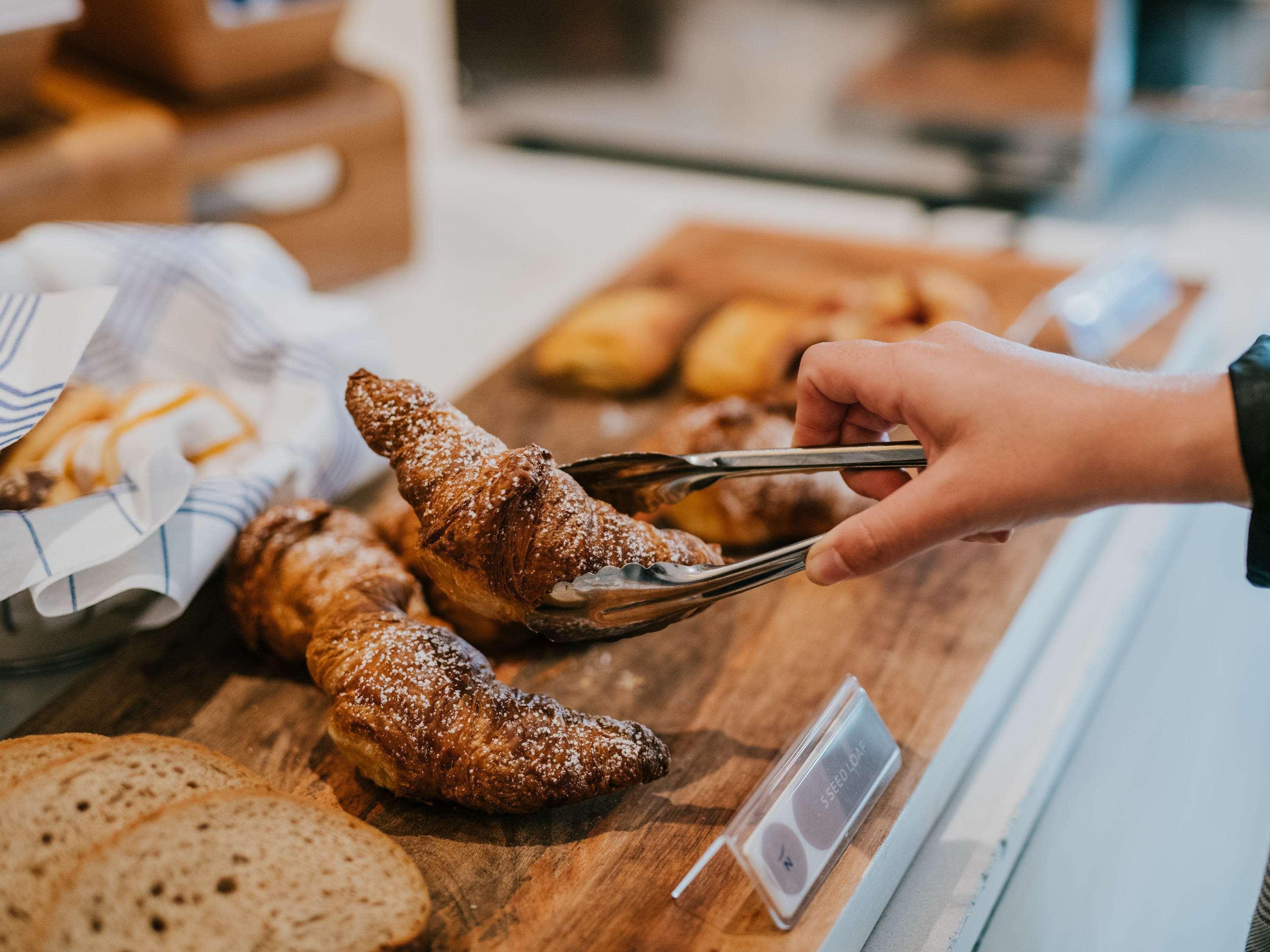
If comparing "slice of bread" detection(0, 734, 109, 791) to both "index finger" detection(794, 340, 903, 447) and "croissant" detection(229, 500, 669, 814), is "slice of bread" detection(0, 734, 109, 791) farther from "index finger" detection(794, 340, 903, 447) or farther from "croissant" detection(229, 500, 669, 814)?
"index finger" detection(794, 340, 903, 447)

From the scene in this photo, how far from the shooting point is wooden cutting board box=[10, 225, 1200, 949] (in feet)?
2.57

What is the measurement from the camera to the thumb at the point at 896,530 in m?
0.73

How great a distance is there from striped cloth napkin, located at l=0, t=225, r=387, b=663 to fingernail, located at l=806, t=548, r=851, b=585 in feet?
1.88

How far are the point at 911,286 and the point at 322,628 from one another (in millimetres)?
929

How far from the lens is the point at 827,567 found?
770 millimetres

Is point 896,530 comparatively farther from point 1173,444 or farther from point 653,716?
point 653,716

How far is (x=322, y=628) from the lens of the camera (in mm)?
933

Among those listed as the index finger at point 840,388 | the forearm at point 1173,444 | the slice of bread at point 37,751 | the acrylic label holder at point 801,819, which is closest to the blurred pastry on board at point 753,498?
the index finger at point 840,388

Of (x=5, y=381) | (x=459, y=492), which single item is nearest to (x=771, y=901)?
(x=459, y=492)

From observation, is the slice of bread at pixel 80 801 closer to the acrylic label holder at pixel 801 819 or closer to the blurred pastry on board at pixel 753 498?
the acrylic label holder at pixel 801 819

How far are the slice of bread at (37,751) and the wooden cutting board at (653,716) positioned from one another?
0.10m

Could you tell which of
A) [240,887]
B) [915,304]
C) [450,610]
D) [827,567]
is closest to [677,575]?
[827,567]

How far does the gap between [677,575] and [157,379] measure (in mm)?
772

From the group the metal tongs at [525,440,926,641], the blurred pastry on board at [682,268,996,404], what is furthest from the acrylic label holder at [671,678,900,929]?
the blurred pastry on board at [682,268,996,404]
